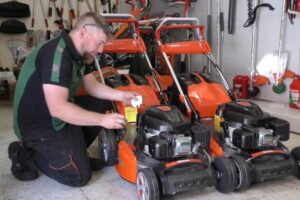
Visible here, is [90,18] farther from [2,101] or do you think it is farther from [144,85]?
[2,101]

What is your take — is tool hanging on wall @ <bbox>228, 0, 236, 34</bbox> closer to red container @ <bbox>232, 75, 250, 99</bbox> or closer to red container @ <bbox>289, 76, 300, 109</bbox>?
red container @ <bbox>232, 75, 250, 99</bbox>

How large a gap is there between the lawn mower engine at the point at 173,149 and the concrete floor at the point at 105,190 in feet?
0.55

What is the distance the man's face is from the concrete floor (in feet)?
2.27

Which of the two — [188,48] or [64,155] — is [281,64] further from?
[64,155]

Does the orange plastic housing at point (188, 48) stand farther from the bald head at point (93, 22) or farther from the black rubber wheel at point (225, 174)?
the black rubber wheel at point (225, 174)

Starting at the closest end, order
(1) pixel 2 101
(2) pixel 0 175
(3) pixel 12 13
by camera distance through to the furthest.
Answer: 1. (2) pixel 0 175
2. (1) pixel 2 101
3. (3) pixel 12 13

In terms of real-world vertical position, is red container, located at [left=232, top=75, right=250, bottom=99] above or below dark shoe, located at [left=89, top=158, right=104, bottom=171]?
above

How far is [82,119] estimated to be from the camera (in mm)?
1615

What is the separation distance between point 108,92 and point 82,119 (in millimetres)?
428

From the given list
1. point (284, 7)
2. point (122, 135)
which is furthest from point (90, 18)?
point (284, 7)

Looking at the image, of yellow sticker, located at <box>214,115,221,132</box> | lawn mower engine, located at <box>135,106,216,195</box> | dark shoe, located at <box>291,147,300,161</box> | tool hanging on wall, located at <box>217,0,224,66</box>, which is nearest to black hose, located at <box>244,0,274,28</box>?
tool hanging on wall, located at <box>217,0,224,66</box>

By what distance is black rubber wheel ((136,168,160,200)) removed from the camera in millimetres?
1503

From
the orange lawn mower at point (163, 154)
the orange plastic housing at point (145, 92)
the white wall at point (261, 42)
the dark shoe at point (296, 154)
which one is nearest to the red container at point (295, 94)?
the white wall at point (261, 42)

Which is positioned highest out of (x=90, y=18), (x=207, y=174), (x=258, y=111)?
(x=90, y=18)
